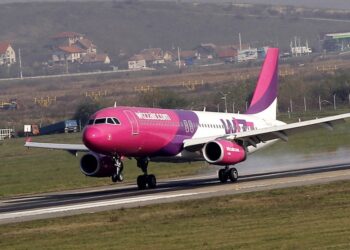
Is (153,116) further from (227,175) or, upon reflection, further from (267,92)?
(267,92)

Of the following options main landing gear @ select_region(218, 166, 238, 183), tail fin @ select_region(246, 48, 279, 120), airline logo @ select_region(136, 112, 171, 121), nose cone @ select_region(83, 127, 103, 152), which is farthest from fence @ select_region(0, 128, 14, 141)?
nose cone @ select_region(83, 127, 103, 152)

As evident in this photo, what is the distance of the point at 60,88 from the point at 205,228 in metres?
128

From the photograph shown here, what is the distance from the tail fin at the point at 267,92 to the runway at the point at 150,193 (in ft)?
17.7

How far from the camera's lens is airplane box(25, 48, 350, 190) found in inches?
1934

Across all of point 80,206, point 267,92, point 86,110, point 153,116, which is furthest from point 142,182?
point 86,110

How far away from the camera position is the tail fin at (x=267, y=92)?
63281 millimetres

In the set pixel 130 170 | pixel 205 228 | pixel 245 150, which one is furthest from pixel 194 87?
pixel 205 228

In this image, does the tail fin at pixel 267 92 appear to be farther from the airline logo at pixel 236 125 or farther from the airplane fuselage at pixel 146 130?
the airplane fuselage at pixel 146 130

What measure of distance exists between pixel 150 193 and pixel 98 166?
5160mm

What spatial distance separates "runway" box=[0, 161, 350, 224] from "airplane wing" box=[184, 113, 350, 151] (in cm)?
183

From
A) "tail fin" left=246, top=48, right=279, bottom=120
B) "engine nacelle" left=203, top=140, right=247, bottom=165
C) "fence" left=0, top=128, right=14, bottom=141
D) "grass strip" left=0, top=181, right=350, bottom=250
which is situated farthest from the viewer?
"fence" left=0, top=128, right=14, bottom=141

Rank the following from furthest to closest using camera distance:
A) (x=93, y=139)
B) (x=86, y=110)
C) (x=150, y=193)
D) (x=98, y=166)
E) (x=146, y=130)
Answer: (x=86, y=110) < (x=98, y=166) < (x=146, y=130) < (x=150, y=193) < (x=93, y=139)

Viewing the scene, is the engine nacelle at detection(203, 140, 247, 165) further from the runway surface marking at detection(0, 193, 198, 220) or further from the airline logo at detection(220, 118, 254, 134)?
the runway surface marking at detection(0, 193, 198, 220)

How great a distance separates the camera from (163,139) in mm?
51719
